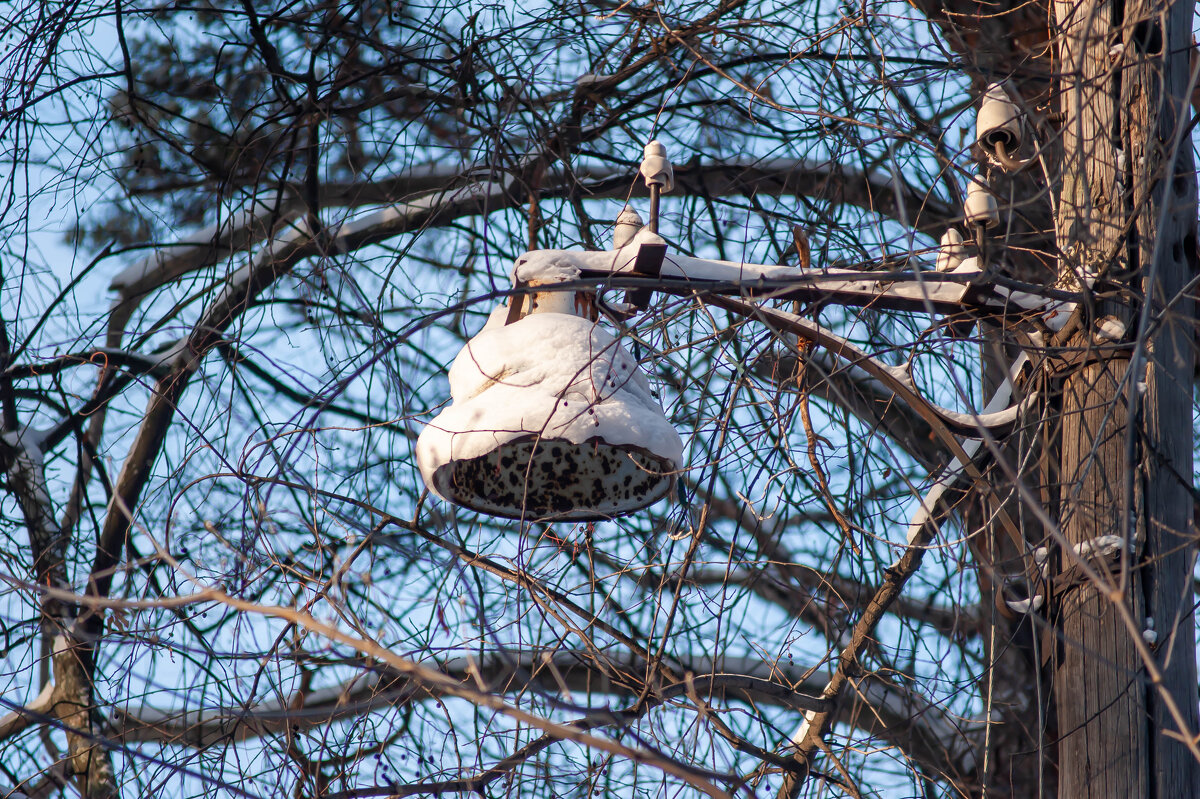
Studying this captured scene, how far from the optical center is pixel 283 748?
2799 mm

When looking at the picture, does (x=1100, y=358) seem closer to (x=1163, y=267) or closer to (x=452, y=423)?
(x=1163, y=267)

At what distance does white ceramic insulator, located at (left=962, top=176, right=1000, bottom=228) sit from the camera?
2291 millimetres

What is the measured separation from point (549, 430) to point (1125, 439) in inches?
49.8

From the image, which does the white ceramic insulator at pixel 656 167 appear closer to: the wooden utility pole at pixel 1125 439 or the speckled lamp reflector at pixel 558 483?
the speckled lamp reflector at pixel 558 483

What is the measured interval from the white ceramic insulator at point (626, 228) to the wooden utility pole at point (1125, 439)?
0.77 m

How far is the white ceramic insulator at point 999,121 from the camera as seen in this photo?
2533mm

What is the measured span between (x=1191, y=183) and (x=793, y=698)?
1.36 meters

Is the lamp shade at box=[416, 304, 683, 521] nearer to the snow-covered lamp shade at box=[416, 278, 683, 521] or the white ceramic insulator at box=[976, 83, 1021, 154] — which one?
the snow-covered lamp shade at box=[416, 278, 683, 521]

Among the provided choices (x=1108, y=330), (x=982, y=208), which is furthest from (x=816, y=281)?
(x=1108, y=330)

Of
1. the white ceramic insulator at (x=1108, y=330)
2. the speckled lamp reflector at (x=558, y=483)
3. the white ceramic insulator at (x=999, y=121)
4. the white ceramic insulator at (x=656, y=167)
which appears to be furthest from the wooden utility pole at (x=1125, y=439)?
the speckled lamp reflector at (x=558, y=483)

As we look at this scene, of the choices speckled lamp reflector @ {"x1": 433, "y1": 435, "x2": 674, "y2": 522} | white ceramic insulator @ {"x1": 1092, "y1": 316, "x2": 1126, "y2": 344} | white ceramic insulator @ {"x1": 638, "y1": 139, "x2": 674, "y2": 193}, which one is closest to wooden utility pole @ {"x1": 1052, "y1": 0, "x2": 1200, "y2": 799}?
white ceramic insulator @ {"x1": 1092, "y1": 316, "x2": 1126, "y2": 344}

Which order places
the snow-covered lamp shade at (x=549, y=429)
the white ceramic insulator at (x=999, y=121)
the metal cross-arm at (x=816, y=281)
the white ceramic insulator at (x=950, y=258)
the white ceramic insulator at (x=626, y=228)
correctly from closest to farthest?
the snow-covered lamp shade at (x=549, y=429)
the metal cross-arm at (x=816, y=281)
the white ceramic insulator at (x=626, y=228)
the white ceramic insulator at (x=950, y=258)
the white ceramic insulator at (x=999, y=121)

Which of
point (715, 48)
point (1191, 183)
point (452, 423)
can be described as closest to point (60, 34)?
point (715, 48)

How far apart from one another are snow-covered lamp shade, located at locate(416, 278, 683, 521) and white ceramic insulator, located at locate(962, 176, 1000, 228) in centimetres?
74
